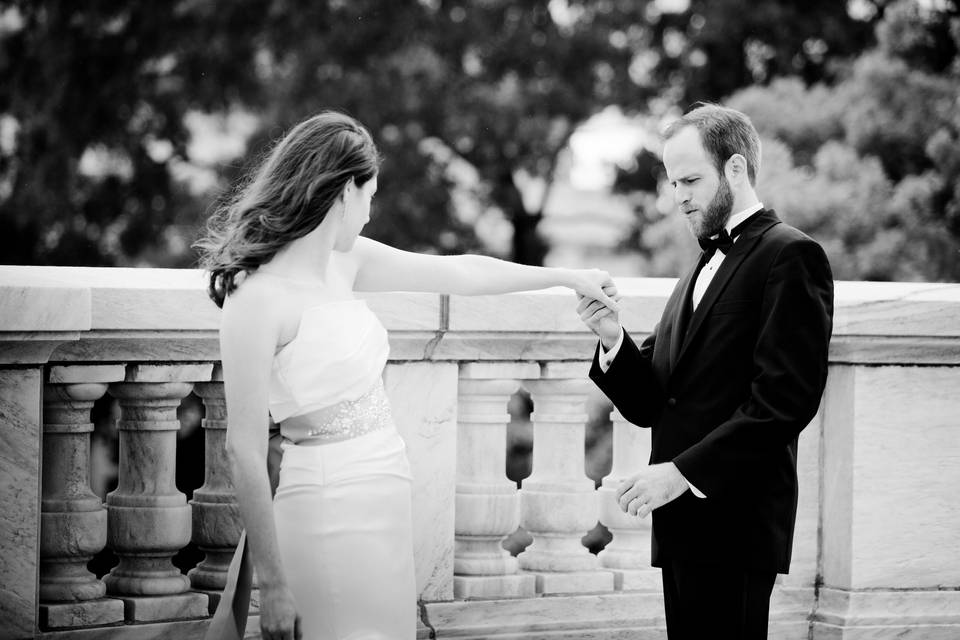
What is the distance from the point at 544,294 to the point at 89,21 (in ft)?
44.4

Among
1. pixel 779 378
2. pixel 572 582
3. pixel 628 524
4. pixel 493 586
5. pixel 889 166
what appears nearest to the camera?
pixel 779 378

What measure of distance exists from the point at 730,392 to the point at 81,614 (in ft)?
6.60

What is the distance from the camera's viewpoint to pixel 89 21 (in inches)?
632

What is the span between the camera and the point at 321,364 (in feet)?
9.89

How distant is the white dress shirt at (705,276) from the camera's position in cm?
346

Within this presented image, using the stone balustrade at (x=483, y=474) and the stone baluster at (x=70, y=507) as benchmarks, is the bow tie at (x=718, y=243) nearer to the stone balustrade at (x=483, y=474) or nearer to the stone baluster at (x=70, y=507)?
the stone balustrade at (x=483, y=474)

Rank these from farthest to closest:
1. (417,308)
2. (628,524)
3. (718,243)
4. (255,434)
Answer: (628,524) < (417,308) < (718,243) < (255,434)

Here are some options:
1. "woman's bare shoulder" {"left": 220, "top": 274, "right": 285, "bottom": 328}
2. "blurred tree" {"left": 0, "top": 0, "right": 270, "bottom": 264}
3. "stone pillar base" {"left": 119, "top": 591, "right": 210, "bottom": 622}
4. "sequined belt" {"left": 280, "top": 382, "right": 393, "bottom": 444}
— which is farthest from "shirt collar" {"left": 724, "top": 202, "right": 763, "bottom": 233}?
"blurred tree" {"left": 0, "top": 0, "right": 270, "bottom": 264}

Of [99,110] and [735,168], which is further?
[99,110]

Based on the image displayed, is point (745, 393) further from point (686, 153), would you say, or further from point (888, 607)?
point (888, 607)

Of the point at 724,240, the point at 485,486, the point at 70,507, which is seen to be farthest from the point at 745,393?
the point at 70,507

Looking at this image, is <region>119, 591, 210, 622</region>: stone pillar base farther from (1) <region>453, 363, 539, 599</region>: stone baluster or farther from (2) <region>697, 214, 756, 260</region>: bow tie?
(2) <region>697, 214, 756, 260</region>: bow tie

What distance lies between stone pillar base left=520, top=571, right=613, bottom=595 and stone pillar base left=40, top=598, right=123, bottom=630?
1411 mm

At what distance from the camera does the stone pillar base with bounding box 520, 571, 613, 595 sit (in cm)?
438
